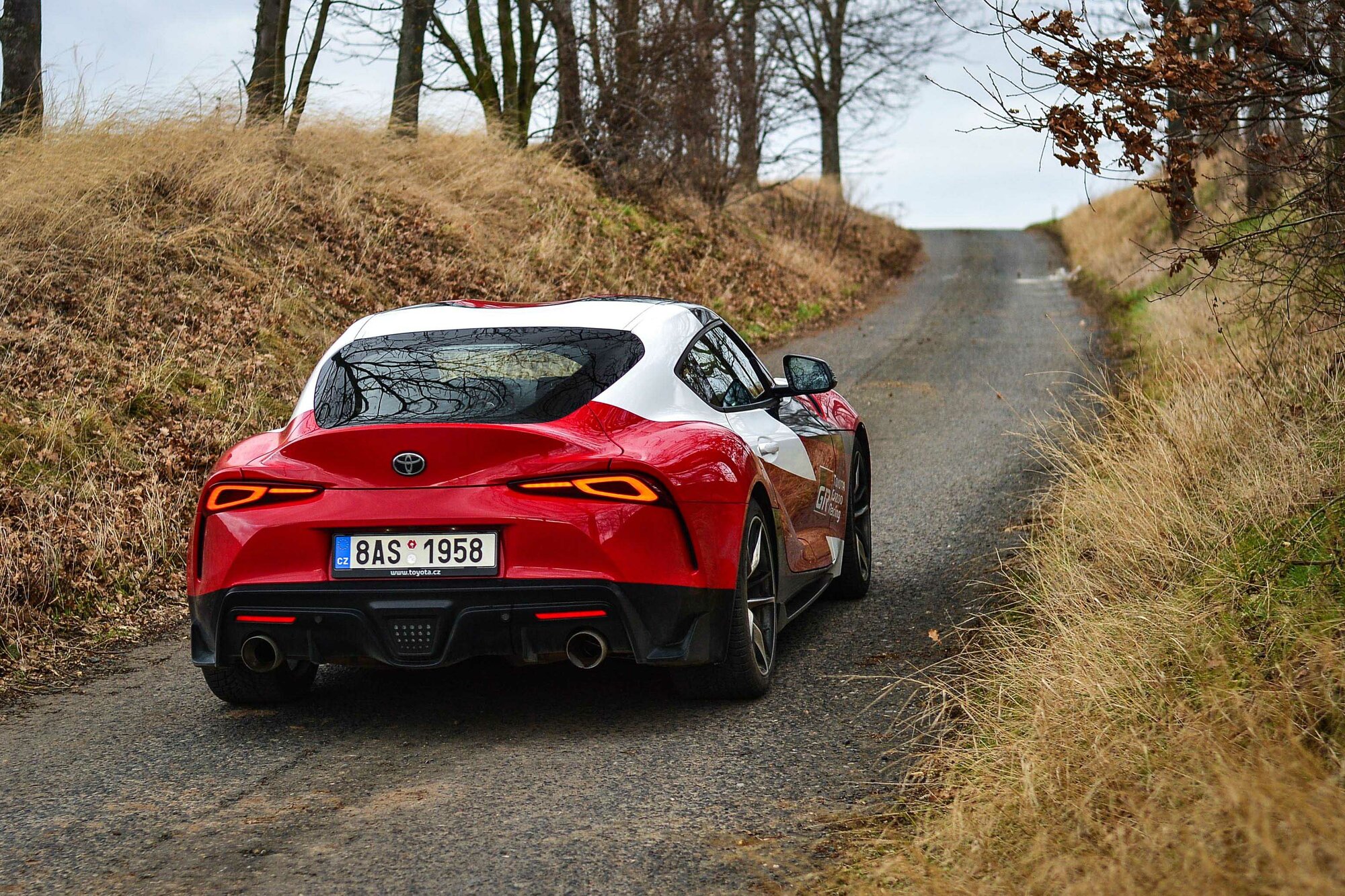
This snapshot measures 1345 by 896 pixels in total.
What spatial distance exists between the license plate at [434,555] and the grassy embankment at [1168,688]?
152 cm

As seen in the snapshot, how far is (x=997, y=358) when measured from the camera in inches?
667

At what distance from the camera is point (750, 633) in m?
4.86

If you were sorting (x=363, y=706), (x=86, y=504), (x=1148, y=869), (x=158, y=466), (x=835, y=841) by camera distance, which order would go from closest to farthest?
(x=1148, y=869)
(x=835, y=841)
(x=363, y=706)
(x=86, y=504)
(x=158, y=466)

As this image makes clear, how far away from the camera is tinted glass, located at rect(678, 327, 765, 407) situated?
5.30m

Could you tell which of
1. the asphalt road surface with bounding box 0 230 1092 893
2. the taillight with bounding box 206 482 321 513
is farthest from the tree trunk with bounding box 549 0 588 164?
the taillight with bounding box 206 482 321 513

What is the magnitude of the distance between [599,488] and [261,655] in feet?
4.45

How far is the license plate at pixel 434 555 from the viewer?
4371 millimetres

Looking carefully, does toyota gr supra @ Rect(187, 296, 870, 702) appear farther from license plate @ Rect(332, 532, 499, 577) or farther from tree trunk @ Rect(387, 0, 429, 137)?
tree trunk @ Rect(387, 0, 429, 137)

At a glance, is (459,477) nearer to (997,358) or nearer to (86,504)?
(86,504)

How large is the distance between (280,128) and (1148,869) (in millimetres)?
13923

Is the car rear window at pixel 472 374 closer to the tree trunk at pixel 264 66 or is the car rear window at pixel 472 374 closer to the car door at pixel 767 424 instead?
the car door at pixel 767 424

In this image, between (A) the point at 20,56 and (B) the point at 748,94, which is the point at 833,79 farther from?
(A) the point at 20,56

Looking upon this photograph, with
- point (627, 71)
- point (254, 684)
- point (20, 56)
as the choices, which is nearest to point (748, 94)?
point (627, 71)

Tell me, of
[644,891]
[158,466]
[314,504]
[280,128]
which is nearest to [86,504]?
[158,466]
